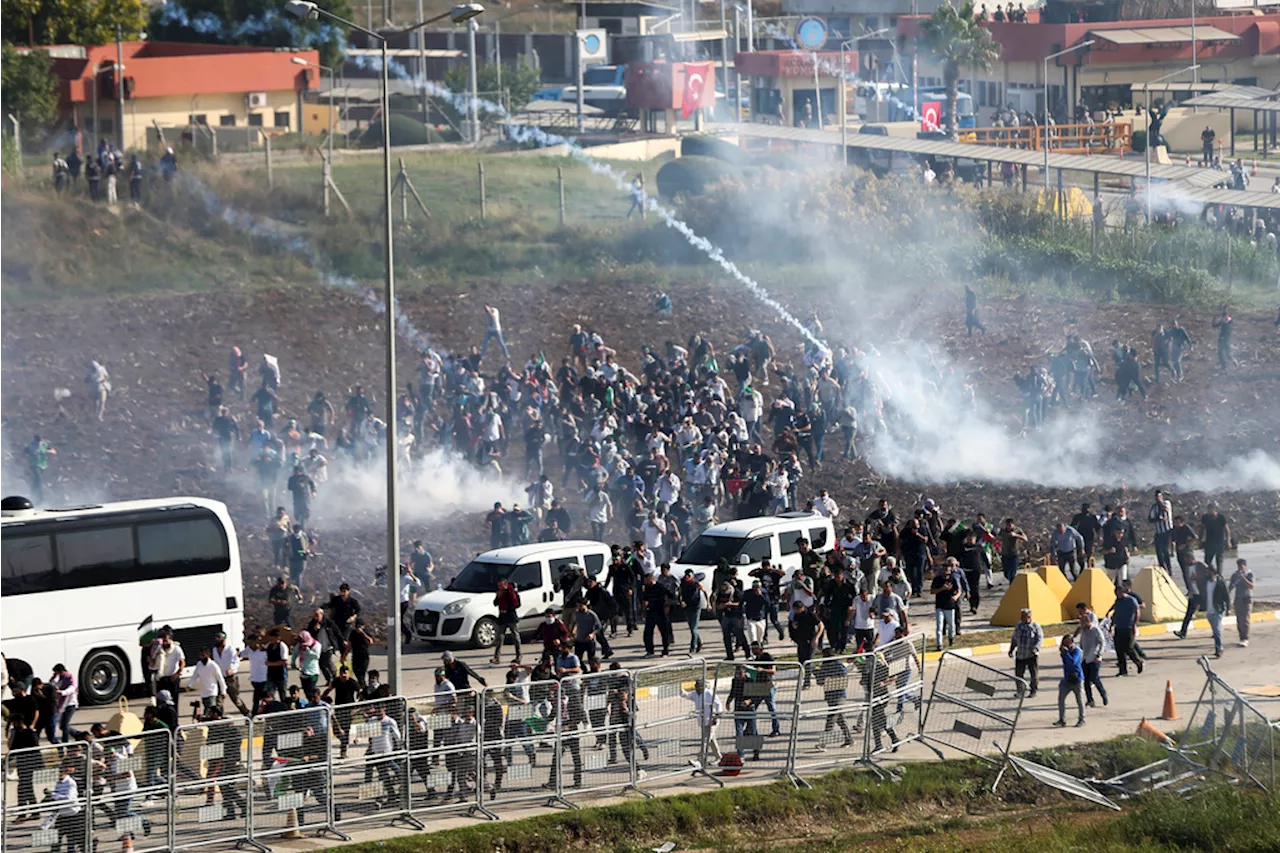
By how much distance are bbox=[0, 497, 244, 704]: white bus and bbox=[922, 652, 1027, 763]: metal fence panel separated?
30.8 feet

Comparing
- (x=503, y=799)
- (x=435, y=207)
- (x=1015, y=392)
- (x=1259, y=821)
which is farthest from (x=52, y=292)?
(x=1259, y=821)

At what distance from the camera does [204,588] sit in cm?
2550

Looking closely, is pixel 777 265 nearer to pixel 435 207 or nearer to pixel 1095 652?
pixel 435 207

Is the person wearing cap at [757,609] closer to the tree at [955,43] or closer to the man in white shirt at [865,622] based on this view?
the man in white shirt at [865,622]

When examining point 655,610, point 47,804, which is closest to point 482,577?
point 655,610

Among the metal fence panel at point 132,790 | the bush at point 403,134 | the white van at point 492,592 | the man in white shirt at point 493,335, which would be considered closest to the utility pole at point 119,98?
the bush at point 403,134

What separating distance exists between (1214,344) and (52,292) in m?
29.4

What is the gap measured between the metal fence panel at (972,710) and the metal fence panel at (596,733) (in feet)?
12.4

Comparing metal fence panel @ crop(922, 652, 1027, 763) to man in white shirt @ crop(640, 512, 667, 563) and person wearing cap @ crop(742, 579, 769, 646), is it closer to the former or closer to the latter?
person wearing cap @ crop(742, 579, 769, 646)

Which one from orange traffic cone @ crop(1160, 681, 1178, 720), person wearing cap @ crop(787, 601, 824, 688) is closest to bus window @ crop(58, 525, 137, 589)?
person wearing cap @ crop(787, 601, 824, 688)

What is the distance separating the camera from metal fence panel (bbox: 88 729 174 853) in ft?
57.0

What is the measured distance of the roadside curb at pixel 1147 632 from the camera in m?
26.3

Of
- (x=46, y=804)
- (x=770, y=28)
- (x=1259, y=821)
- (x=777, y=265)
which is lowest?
(x=1259, y=821)

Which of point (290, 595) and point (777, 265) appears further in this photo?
point (777, 265)
